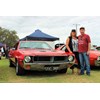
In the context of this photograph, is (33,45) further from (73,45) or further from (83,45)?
(83,45)

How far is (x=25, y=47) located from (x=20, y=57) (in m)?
1.40

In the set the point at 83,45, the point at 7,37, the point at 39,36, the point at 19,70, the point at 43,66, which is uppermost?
the point at 7,37

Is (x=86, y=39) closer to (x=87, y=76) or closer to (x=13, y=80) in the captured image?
(x=87, y=76)

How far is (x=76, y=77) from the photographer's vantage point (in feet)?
26.2

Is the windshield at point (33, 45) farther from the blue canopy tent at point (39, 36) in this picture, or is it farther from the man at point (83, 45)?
the blue canopy tent at point (39, 36)

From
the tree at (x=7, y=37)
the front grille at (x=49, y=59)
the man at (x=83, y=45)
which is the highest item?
the tree at (x=7, y=37)

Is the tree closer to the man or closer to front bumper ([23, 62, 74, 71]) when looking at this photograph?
the man

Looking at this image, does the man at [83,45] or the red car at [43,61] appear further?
the man at [83,45]

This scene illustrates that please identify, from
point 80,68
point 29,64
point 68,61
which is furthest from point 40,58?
point 80,68

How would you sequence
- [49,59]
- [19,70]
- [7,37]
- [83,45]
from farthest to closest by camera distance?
1. [7,37]
2. [83,45]
3. [19,70]
4. [49,59]

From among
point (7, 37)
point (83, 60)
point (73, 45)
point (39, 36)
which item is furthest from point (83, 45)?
point (7, 37)

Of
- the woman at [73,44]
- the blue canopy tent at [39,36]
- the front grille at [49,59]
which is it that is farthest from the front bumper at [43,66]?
the blue canopy tent at [39,36]

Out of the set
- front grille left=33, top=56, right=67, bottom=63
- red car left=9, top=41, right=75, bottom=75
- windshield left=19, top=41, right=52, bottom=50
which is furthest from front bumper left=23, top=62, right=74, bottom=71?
windshield left=19, top=41, right=52, bottom=50

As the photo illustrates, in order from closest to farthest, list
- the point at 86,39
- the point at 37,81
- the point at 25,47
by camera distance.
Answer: the point at 37,81 → the point at 86,39 → the point at 25,47
